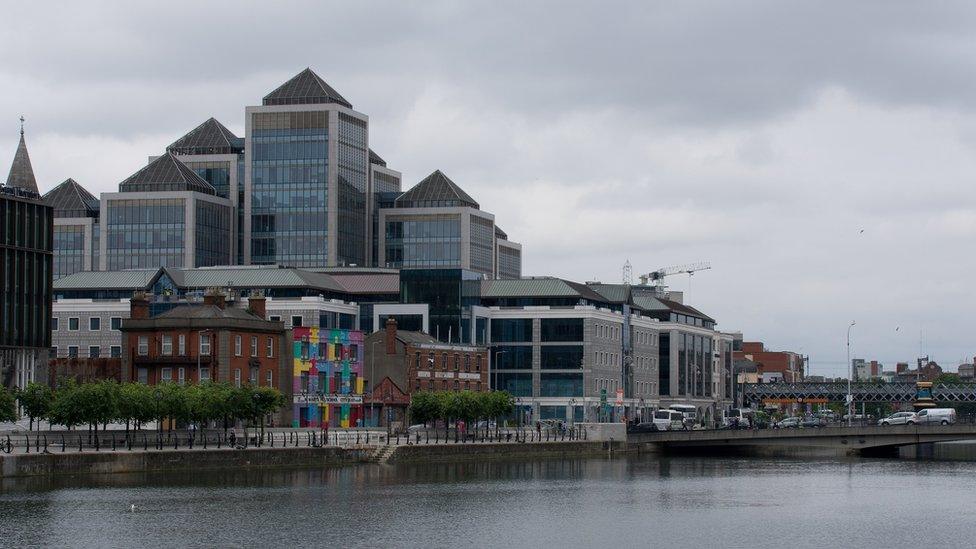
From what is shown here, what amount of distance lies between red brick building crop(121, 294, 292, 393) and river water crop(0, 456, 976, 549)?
89.9 feet

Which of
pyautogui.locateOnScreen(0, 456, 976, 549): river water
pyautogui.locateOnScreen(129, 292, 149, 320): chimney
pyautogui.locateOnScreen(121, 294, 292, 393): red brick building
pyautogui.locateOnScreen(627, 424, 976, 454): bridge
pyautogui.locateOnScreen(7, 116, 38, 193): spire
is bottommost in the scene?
pyautogui.locateOnScreen(0, 456, 976, 549): river water

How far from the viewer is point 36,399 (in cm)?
13875

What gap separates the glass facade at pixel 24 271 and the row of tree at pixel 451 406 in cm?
3739

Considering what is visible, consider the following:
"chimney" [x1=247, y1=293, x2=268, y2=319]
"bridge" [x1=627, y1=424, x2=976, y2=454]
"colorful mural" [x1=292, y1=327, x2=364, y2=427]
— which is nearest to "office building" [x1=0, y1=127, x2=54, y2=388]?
"chimney" [x1=247, y1=293, x2=268, y2=319]

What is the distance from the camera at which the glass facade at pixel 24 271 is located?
164 metres

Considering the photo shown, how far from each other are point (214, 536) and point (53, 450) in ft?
116

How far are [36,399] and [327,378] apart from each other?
5602cm

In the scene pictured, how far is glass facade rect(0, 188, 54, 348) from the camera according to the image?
164000 mm

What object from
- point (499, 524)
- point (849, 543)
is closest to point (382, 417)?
point (499, 524)

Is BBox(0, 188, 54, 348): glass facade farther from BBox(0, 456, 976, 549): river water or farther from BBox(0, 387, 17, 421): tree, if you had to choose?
BBox(0, 456, 976, 549): river water

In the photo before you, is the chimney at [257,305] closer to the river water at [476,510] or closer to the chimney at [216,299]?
the chimney at [216,299]

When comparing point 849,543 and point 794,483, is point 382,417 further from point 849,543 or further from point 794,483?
point 849,543

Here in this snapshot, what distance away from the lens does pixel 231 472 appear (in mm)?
136000

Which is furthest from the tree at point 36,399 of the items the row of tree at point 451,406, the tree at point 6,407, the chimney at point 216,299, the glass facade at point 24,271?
the row of tree at point 451,406
